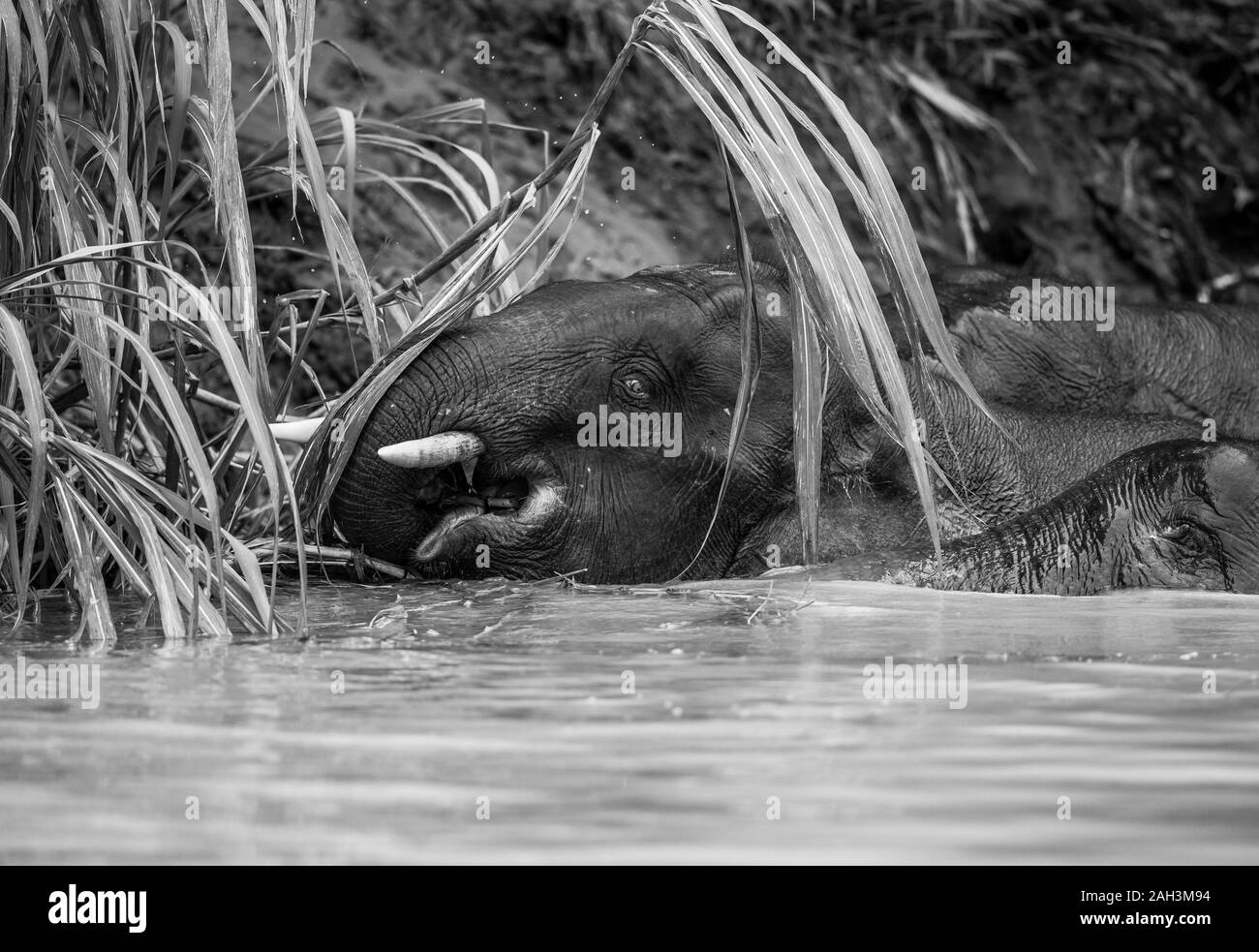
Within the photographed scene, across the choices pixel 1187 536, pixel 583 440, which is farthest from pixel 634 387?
pixel 1187 536

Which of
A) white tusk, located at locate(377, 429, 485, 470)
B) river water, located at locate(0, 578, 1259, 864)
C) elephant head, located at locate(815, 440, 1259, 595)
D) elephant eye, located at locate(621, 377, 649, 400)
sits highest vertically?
elephant eye, located at locate(621, 377, 649, 400)

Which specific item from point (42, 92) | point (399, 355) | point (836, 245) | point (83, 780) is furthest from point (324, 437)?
point (83, 780)

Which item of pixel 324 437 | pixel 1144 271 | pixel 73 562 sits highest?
pixel 1144 271

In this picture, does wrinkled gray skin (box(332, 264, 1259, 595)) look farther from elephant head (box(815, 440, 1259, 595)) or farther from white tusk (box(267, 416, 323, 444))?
white tusk (box(267, 416, 323, 444))

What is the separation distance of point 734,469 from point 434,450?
621 mm

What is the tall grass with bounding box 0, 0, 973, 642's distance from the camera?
98.5 inches

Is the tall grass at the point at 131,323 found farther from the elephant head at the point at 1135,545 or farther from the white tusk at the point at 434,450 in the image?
the elephant head at the point at 1135,545

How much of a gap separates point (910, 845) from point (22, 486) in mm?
1793

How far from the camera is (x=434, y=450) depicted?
3.08 meters

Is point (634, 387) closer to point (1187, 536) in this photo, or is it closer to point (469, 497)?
point (469, 497)

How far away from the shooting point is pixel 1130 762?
5.16 feet

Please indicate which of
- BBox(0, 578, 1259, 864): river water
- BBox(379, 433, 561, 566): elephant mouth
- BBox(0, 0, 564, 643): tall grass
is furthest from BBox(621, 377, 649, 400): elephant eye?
BBox(0, 578, 1259, 864): river water

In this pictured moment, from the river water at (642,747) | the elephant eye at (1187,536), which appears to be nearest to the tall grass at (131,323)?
the river water at (642,747)

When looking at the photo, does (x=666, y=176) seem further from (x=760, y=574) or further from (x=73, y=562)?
(x=73, y=562)
